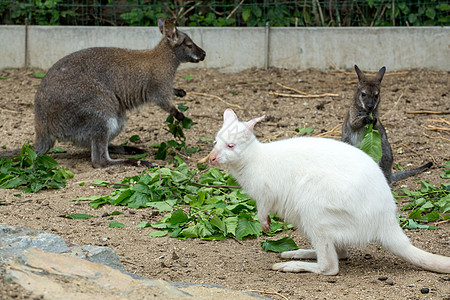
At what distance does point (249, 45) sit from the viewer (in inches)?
331

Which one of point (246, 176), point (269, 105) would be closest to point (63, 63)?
point (269, 105)

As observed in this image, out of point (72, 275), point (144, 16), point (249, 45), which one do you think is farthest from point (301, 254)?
point (144, 16)

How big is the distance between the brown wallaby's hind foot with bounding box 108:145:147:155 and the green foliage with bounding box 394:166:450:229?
253 cm

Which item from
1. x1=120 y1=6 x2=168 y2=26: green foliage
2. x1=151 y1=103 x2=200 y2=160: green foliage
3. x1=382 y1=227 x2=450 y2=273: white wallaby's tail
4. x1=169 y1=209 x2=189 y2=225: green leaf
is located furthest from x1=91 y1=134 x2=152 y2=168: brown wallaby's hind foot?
x1=120 y1=6 x2=168 y2=26: green foliage

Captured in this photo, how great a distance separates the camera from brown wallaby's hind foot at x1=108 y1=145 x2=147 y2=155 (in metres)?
6.10

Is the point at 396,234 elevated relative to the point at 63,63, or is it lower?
lower

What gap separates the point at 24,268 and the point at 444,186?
310 centimetres

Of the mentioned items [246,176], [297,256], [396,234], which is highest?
[246,176]

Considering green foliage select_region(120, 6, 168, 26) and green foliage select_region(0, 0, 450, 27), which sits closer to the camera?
green foliage select_region(0, 0, 450, 27)

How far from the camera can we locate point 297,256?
3652 millimetres

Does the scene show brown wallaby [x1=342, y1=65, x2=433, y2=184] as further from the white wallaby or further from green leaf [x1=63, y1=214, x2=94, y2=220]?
green leaf [x1=63, y1=214, x2=94, y2=220]

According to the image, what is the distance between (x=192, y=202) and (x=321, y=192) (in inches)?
59.2

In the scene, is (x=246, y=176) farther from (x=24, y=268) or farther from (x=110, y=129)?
(x=110, y=129)

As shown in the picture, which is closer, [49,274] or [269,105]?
[49,274]
